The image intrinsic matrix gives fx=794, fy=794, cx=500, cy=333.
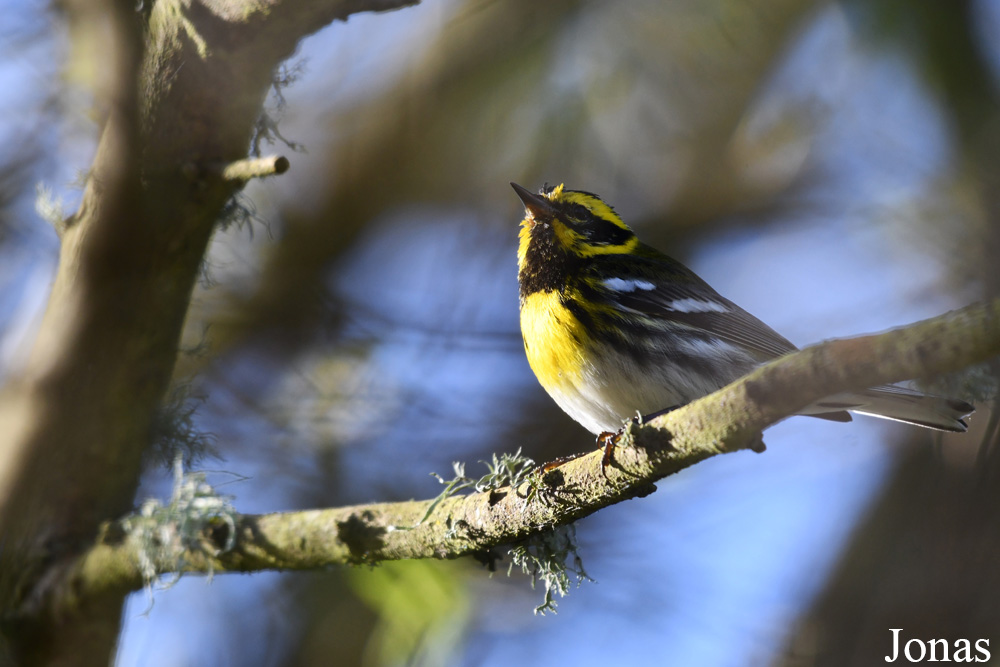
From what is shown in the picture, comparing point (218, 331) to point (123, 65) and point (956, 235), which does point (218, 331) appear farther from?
point (956, 235)

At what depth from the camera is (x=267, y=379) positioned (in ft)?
18.4

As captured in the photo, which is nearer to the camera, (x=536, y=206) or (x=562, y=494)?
(x=562, y=494)

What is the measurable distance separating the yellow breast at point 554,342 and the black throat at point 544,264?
9cm

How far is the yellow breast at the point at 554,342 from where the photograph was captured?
3162 mm

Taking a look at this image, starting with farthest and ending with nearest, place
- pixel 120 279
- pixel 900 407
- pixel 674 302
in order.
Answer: pixel 674 302 < pixel 900 407 < pixel 120 279

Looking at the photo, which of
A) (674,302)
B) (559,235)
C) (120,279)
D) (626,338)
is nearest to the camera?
(120,279)

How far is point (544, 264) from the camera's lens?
3604 millimetres

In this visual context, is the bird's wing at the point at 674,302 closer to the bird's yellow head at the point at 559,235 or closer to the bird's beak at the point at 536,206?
the bird's yellow head at the point at 559,235

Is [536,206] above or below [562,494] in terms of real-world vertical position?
above

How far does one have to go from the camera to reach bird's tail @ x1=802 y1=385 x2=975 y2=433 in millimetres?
2592

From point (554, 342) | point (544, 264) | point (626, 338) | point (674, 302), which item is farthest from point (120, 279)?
point (674, 302)

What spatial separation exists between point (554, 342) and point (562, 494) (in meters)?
1.15

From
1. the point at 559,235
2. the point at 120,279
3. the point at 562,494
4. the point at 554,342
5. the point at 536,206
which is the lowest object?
the point at 562,494

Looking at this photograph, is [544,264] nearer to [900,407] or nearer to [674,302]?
[674,302]
